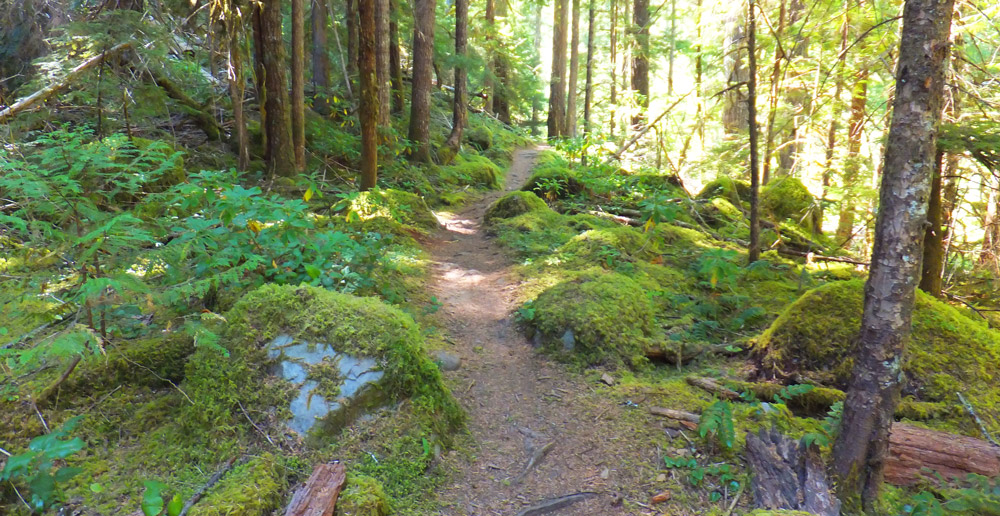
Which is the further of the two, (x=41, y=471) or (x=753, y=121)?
(x=753, y=121)

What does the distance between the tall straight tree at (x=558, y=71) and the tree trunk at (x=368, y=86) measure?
43.2 feet

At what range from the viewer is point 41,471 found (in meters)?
2.62

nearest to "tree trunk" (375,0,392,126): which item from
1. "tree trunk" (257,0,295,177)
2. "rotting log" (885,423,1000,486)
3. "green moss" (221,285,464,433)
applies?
"tree trunk" (257,0,295,177)

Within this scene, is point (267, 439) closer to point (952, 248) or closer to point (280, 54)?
point (952, 248)

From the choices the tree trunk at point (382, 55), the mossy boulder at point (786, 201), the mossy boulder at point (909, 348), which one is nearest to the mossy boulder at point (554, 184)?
the tree trunk at point (382, 55)

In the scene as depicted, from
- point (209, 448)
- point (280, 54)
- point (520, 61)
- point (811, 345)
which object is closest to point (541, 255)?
point (811, 345)

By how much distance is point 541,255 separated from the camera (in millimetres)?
7902

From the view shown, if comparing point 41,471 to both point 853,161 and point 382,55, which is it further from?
point 382,55

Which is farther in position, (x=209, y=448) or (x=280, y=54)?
(x=280, y=54)

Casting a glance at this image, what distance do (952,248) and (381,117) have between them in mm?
9803

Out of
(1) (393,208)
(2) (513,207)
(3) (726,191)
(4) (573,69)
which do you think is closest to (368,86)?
(1) (393,208)

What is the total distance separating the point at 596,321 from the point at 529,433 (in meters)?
1.47

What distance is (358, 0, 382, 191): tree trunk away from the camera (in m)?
9.23

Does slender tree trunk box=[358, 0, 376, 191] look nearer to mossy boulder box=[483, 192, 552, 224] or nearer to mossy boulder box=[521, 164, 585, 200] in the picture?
mossy boulder box=[483, 192, 552, 224]
